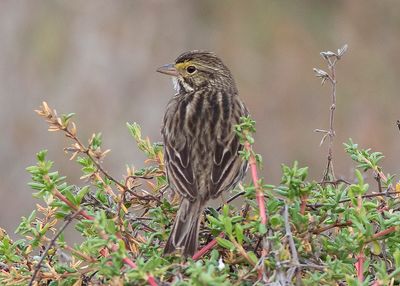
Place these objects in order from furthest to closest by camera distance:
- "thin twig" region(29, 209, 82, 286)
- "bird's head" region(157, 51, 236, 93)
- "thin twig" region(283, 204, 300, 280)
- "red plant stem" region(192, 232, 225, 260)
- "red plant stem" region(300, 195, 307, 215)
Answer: "bird's head" region(157, 51, 236, 93) < "red plant stem" region(192, 232, 225, 260) < "red plant stem" region(300, 195, 307, 215) < "thin twig" region(29, 209, 82, 286) < "thin twig" region(283, 204, 300, 280)

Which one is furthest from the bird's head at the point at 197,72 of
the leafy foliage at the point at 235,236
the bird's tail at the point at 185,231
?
the leafy foliage at the point at 235,236

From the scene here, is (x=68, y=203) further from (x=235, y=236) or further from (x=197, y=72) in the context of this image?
(x=197, y=72)

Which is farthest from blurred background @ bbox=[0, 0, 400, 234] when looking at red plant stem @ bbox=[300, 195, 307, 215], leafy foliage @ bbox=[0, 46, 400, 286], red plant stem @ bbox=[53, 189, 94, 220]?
red plant stem @ bbox=[300, 195, 307, 215]

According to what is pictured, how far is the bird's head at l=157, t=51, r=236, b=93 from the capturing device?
20.8 ft

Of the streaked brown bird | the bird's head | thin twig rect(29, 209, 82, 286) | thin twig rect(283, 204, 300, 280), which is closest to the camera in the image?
thin twig rect(283, 204, 300, 280)

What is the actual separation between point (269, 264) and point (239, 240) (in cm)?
20

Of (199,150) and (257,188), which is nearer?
(257,188)

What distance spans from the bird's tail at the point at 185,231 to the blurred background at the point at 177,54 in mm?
9464

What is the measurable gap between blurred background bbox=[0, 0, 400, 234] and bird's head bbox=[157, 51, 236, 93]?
7287 millimetres

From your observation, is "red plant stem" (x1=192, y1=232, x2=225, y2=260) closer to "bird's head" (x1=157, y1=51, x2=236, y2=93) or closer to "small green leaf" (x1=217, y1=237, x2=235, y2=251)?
"small green leaf" (x1=217, y1=237, x2=235, y2=251)

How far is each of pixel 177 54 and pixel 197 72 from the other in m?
8.80

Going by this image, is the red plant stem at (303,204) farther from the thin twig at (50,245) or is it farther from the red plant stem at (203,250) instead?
the thin twig at (50,245)

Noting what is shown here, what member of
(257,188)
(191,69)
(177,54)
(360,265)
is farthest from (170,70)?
(177,54)

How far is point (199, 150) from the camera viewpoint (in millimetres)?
5008
